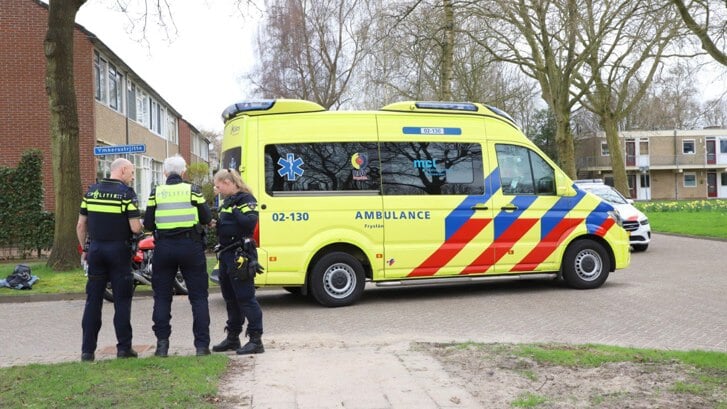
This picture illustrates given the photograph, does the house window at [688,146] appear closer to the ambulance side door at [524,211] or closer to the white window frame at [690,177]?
the white window frame at [690,177]

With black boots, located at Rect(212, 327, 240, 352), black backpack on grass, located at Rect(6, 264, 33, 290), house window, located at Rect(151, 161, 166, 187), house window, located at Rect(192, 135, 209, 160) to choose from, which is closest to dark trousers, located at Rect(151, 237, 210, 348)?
black boots, located at Rect(212, 327, 240, 352)

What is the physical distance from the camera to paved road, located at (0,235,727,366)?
22.9 ft

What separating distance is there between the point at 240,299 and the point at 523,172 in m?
5.40

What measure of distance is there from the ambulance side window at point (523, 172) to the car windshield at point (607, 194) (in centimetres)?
784

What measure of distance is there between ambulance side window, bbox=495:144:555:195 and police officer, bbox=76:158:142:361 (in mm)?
5649

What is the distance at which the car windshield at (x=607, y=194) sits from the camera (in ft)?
57.4

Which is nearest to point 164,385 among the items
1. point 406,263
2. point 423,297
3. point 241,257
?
point 241,257

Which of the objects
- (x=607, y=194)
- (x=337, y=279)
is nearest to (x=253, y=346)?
(x=337, y=279)

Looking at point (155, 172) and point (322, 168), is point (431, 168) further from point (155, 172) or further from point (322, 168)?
point (155, 172)

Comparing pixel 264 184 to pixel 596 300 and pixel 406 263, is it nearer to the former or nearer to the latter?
pixel 406 263

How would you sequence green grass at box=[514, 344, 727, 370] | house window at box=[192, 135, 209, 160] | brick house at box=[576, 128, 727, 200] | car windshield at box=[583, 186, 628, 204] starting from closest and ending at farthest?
1. green grass at box=[514, 344, 727, 370]
2. car windshield at box=[583, 186, 628, 204]
3. house window at box=[192, 135, 209, 160]
4. brick house at box=[576, 128, 727, 200]

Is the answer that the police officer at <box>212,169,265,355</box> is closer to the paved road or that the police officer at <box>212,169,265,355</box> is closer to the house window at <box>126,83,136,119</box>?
the paved road

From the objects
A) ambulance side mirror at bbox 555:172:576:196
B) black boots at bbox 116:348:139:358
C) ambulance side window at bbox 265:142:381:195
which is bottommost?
black boots at bbox 116:348:139:358

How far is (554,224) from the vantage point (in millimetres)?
10188
